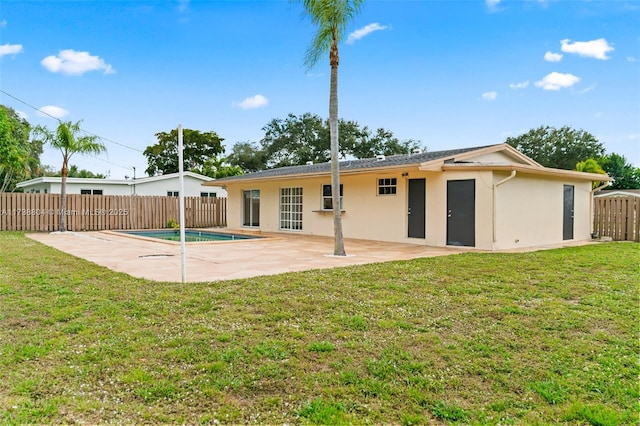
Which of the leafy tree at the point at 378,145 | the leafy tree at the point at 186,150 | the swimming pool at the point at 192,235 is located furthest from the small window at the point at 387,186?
the leafy tree at the point at 186,150

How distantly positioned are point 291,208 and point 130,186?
13.2 meters

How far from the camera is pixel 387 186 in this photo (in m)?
13.6

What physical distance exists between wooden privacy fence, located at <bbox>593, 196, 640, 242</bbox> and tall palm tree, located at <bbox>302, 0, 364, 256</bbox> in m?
10.5

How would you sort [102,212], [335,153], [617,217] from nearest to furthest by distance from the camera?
[335,153] < [617,217] < [102,212]

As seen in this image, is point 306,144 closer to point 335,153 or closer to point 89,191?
point 89,191

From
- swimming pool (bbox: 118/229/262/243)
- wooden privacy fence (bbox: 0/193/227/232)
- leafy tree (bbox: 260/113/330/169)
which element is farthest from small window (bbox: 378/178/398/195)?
leafy tree (bbox: 260/113/330/169)

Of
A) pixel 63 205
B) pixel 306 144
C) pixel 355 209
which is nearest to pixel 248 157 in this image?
pixel 306 144

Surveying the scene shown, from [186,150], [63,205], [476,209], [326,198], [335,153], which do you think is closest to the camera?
[335,153]

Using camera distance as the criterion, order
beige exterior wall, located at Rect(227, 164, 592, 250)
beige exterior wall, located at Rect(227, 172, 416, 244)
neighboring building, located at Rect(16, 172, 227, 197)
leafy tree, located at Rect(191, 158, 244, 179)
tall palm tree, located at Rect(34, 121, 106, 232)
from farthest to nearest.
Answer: leafy tree, located at Rect(191, 158, 244, 179) → neighboring building, located at Rect(16, 172, 227, 197) → tall palm tree, located at Rect(34, 121, 106, 232) → beige exterior wall, located at Rect(227, 172, 416, 244) → beige exterior wall, located at Rect(227, 164, 592, 250)

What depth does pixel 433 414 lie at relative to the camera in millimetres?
2758

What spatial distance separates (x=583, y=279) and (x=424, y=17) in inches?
366

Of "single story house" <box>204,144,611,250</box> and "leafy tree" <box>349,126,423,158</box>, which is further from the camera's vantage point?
"leafy tree" <box>349,126,423,158</box>

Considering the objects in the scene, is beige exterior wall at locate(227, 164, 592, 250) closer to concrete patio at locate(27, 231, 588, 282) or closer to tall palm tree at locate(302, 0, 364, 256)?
concrete patio at locate(27, 231, 588, 282)

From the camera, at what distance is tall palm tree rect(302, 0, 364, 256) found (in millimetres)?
9297
